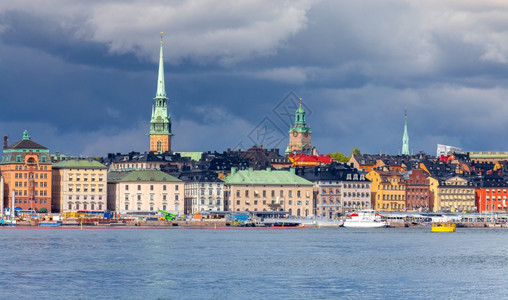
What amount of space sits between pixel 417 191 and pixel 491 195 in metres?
12.4

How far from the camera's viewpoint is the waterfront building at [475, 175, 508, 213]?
17738 centimetres

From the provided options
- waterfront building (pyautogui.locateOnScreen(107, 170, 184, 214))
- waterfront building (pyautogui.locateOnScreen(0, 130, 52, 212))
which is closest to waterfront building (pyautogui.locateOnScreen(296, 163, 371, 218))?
waterfront building (pyautogui.locateOnScreen(107, 170, 184, 214))

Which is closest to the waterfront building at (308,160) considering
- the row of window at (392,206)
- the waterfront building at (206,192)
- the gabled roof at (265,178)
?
the row of window at (392,206)

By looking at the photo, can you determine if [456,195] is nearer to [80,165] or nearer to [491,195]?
[491,195]

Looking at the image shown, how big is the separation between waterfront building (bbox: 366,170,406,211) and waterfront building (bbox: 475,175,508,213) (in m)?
14.5

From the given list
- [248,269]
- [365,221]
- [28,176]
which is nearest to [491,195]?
[365,221]

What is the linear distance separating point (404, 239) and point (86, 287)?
173ft

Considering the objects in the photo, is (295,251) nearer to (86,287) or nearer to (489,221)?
(86,287)

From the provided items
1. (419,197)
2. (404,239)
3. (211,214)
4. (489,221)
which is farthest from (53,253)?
(419,197)

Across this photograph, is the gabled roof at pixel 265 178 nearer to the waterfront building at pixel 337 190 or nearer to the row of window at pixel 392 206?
the waterfront building at pixel 337 190

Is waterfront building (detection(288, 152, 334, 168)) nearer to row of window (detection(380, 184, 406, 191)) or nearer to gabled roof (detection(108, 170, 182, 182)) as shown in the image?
row of window (detection(380, 184, 406, 191))

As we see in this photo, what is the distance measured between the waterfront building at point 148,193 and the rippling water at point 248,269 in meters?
52.3

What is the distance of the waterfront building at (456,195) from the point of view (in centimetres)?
17575

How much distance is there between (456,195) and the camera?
176000 mm
